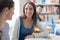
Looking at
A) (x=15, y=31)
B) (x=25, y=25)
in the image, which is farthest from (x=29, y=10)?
(x=15, y=31)

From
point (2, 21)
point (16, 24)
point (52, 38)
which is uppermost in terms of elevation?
point (2, 21)

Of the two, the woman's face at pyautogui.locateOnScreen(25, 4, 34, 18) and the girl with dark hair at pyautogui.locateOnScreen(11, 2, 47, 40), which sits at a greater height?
the woman's face at pyautogui.locateOnScreen(25, 4, 34, 18)

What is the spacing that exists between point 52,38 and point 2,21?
3.77 feet

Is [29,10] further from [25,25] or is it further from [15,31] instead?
[15,31]

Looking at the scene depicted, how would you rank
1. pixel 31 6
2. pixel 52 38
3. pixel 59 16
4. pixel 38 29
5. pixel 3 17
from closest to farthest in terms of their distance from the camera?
pixel 3 17
pixel 52 38
pixel 31 6
pixel 38 29
pixel 59 16

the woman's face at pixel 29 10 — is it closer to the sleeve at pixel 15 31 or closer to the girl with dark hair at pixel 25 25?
the girl with dark hair at pixel 25 25

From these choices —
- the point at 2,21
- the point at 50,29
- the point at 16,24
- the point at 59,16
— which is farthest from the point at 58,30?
the point at 59,16

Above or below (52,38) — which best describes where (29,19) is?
above

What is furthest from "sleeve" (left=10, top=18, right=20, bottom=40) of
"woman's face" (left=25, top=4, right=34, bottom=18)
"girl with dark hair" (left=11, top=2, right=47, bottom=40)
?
"woman's face" (left=25, top=4, right=34, bottom=18)

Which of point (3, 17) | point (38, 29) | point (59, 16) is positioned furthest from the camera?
point (59, 16)

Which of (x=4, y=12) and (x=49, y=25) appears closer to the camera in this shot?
(x=4, y=12)

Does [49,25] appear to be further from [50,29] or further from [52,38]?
[52,38]

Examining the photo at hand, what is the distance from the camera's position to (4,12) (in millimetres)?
1113

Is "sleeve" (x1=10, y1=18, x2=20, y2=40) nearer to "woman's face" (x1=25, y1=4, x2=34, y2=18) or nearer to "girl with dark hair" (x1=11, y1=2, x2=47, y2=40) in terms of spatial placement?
"girl with dark hair" (x1=11, y1=2, x2=47, y2=40)
